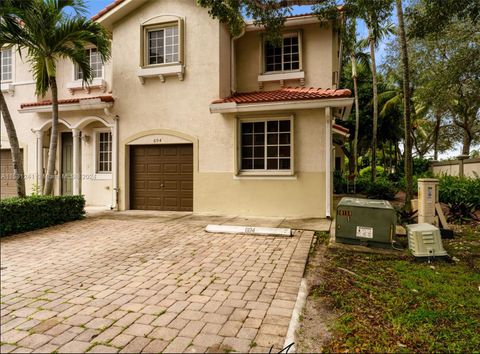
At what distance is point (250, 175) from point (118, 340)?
746 cm

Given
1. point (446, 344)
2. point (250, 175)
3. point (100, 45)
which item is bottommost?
point (446, 344)

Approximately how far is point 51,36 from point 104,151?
4.81 meters

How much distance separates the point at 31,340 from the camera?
2.84 m

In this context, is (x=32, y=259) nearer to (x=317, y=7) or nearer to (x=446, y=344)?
(x=446, y=344)

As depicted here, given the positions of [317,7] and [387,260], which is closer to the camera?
[387,260]

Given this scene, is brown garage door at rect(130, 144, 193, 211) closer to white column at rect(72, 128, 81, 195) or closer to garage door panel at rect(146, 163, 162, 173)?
garage door panel at rect(146, 163, 162, 173)

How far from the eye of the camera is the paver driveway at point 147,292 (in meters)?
2.93

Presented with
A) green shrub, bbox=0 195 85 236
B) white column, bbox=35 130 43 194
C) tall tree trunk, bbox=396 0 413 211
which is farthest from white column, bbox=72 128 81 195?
tall tree trunk, bbox=396 0 413 211

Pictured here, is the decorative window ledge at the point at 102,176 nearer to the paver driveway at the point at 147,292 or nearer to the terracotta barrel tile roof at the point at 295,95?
the paver driveway at the point at 147,292

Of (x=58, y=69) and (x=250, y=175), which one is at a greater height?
(x=58, y=69)

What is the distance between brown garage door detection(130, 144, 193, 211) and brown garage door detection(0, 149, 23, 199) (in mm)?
6047

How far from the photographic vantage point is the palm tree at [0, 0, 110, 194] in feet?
25.9

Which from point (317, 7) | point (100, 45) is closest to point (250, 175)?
point (317, 7)

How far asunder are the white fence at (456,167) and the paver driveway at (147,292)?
469 inches
